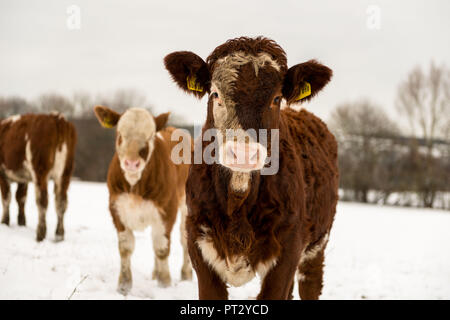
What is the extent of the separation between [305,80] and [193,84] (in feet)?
2.74

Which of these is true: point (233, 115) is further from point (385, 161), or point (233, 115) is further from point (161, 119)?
point (385, 161)

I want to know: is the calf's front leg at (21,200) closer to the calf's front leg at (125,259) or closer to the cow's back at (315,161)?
the calf's front leg at (125,259)

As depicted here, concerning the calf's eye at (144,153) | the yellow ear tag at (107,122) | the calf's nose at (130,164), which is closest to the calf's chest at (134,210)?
the calf's nose at (130,164)

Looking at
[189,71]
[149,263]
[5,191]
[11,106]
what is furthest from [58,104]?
[189,71]

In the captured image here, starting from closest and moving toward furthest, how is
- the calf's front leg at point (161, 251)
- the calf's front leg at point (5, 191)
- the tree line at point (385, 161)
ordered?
the calf's front leg at point (161, 251)
the calf's front leg at point (5, 191)
the tree line at point (385, 161)

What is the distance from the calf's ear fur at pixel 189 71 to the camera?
112 inches

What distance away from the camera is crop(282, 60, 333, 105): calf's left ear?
9.12ft

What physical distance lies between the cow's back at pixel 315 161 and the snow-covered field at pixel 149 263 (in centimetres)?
226

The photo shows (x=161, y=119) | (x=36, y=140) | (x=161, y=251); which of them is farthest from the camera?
(x=36, y=140)

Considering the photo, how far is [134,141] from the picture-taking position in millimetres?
5039

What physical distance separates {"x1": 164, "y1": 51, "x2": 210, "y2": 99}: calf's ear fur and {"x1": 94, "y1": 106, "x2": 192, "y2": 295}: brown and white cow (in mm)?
2160

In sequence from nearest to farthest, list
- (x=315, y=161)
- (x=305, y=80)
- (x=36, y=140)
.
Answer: (x=305, y=80) < (x=315, y=161) < (x=36, y=140)

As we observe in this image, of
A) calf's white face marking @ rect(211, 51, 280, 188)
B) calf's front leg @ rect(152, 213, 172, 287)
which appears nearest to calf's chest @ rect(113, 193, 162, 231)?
calf's front leg @ rect(152, 213, 172, 287)
